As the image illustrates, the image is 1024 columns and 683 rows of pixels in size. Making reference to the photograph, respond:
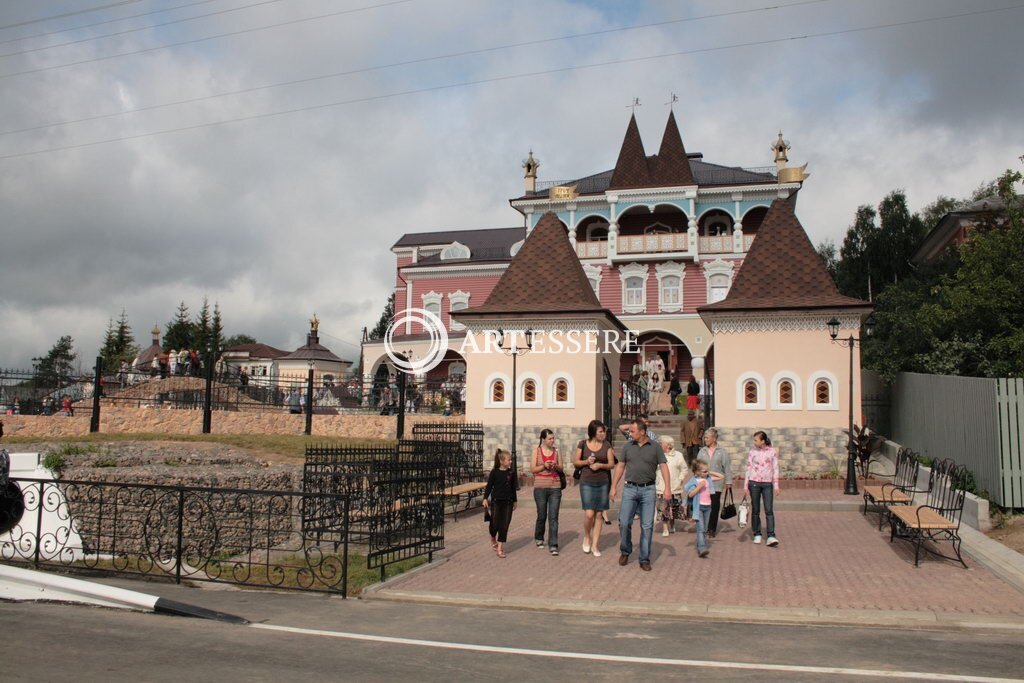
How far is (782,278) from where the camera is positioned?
19.3m

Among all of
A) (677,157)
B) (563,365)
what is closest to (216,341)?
(677,157)

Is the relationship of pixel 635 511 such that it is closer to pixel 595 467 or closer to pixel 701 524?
pixel 595 467

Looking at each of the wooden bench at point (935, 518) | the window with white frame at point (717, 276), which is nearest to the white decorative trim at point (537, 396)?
the wooden bench at point (935, 518)

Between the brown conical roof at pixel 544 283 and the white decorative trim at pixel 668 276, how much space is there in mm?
18870

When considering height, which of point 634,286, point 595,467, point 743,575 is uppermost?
point 634,286

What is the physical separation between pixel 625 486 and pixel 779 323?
1010cm

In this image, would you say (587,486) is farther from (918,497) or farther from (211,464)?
(918,497)

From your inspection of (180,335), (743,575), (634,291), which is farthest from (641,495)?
(180,335)

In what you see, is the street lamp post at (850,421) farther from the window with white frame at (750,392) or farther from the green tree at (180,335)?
the green tree at (180,335)

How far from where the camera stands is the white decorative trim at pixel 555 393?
66.1 ft

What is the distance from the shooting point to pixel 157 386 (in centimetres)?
2552

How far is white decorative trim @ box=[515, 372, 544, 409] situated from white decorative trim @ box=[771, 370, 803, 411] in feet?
18.3

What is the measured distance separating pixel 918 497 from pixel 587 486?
863 centimetres

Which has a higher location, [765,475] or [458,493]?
[765,475]
